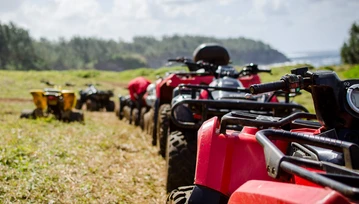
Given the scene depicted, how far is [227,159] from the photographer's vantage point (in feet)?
8.43

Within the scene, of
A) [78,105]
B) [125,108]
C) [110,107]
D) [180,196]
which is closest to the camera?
[180,196]

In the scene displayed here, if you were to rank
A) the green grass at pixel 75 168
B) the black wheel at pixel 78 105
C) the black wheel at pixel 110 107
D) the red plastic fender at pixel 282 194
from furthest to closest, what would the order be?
the black wheel at pixel 78 105
the black wheel at pixel 110 107
the green grass at pixel 75 168
the red plastic fender at pixel 282 194

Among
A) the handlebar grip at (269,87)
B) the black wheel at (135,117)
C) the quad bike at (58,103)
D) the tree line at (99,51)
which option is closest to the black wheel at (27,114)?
the quad bike at (58,103)

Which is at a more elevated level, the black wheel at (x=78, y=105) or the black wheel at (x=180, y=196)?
the black wheel at (x=180, y=196)

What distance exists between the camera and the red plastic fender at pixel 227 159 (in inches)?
98.4

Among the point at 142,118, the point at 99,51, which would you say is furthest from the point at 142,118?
the point at 99,51

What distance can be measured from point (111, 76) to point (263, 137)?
A: 38725mm

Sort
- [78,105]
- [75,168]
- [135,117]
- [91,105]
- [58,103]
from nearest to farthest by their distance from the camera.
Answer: [75,168] → [58,103] → [135,117] → [91,105] → [78,105]

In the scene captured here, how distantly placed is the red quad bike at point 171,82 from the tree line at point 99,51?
45.2m

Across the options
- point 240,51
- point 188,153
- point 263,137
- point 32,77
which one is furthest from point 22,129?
point 240,51

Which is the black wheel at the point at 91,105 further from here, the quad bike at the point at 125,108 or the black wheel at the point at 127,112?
the black wheel at the point at 127,112

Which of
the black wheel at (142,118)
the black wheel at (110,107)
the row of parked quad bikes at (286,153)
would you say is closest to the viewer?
the row of parked quad bikes at (286,153)

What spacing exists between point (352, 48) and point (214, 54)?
157 ft

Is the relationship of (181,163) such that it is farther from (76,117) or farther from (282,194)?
Result: (76,117)
